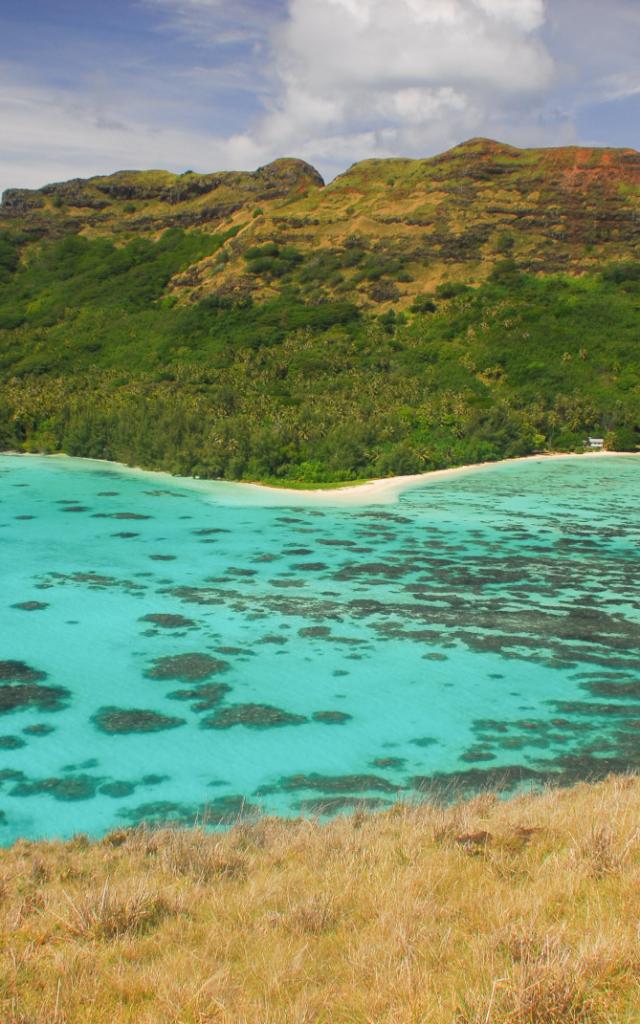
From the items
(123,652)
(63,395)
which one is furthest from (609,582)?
(63,395)

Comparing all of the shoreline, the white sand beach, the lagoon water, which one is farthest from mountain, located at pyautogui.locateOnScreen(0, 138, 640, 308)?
the lagoon water

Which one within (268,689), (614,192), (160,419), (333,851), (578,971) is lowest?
(268,689)

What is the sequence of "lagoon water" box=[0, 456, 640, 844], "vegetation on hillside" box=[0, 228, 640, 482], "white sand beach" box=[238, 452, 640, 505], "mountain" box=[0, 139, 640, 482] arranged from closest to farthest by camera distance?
"lagoon water" box=[0, 456, 640, 844] < "white sand beach" box=[238, 452, 640, 505] < "vegetation on hillside" box=[0, 228, 640, 482] < "mountain" box=[0, 139, 640, 482]

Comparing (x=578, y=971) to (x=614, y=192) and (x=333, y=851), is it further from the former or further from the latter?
(x=614, y=192)

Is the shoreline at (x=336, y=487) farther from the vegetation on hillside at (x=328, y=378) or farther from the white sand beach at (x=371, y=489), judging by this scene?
the vegetation on hillside at (x=328, y=378)

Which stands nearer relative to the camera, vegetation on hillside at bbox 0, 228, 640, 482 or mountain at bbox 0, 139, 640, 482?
vegetation on hillside at bbox 0, 228, 640, 482

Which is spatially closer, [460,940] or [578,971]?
[578,971]

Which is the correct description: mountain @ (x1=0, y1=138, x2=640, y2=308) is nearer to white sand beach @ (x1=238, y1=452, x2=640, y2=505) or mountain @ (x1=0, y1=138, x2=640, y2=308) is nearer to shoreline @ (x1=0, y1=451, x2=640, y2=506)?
shoreline @ (x1=0, y1=451, x2=640, y2=506)
